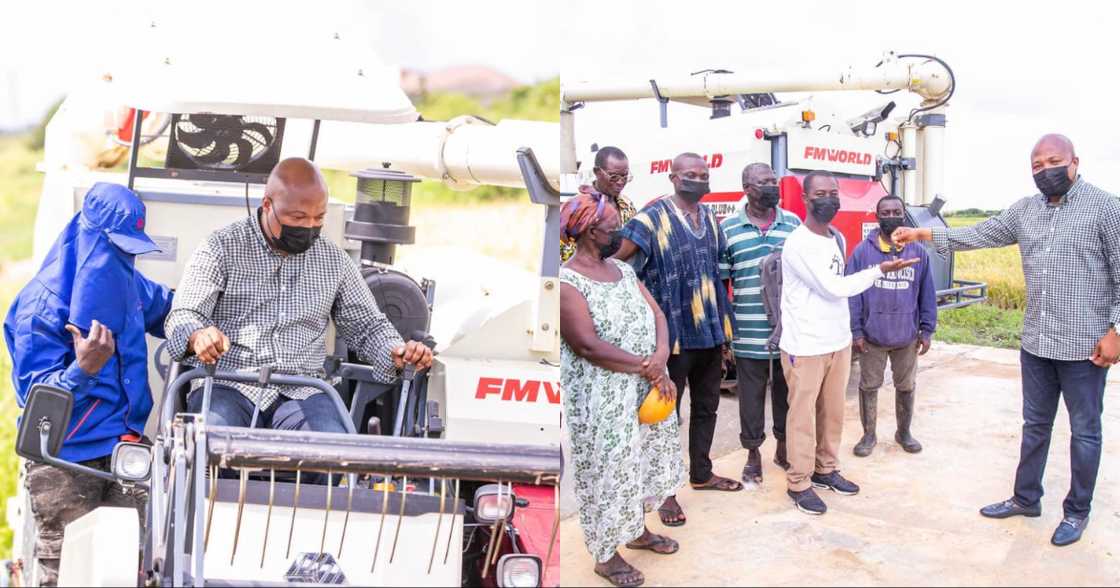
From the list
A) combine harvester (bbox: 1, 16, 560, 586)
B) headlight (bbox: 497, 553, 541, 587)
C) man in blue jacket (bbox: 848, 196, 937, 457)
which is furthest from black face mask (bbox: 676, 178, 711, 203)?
headlight (bbox: 497, 553, 541, 587)

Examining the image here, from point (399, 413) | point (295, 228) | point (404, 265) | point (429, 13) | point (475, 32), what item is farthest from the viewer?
point (475, 32)

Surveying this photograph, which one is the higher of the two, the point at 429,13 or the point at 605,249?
the point at 429,13

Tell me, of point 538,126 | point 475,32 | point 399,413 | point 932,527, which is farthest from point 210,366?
point 475,32

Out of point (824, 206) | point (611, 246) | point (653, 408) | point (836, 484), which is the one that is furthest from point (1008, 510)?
point (611, 246)

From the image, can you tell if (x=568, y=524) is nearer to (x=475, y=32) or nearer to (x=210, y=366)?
(x=210, y=366)

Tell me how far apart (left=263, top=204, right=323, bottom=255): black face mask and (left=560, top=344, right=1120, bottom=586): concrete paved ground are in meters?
1.30

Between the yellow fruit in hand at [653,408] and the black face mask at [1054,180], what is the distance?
1.55m

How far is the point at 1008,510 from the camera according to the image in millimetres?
3791

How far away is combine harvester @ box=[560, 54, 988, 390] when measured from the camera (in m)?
4.88

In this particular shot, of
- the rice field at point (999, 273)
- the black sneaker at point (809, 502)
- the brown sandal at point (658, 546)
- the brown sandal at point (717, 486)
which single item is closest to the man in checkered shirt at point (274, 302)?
A: the brown sandal at point (658, 546)

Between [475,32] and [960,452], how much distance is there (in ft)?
39.2

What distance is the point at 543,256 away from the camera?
4.17 meters

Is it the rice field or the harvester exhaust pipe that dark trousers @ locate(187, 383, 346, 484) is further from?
the rice field

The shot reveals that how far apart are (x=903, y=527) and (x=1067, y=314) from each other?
94 centimetres
